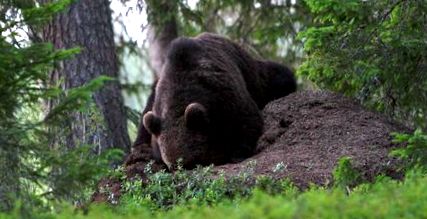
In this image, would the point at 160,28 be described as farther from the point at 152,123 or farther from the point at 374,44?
the point at 374,44

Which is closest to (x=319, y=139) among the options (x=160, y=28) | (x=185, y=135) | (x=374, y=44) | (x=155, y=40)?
(x=374, y=44)

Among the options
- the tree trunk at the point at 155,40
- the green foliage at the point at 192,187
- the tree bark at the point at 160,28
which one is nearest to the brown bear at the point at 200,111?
the tree trunk at the point at 155,40

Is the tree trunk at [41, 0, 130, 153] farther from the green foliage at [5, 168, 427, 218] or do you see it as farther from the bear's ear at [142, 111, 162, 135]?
the green foliage at [5, 168, 427, 218]

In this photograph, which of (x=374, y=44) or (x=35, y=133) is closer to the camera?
(x=35, y=133)

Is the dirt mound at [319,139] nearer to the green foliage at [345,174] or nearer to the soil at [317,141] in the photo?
the soil at [317,141]

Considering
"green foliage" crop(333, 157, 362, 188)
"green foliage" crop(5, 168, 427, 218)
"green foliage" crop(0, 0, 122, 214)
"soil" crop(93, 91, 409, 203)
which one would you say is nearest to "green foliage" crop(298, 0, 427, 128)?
"soil" crop(93, 91, 409, 203)

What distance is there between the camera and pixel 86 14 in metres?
13.1

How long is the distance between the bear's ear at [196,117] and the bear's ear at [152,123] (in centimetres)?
46

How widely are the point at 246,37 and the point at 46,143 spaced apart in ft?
41.4

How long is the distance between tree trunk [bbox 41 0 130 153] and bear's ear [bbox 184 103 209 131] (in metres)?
1.53

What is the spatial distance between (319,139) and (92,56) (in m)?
3.83

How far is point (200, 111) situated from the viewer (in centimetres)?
1152

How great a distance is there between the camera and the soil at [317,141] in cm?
968

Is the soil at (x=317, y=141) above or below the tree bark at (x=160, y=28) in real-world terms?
below
